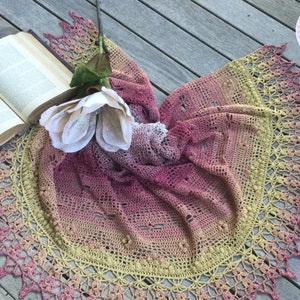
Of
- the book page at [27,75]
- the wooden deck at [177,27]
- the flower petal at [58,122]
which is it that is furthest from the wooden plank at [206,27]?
the flower petal at [58,122]

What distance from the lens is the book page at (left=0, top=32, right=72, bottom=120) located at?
1.02 metres

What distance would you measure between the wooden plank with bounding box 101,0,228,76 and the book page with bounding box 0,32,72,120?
0.22 m

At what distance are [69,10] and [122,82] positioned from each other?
27cm

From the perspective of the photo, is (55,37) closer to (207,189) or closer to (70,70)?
(70,70)

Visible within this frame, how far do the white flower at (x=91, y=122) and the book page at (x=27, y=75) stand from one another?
0.12 metres

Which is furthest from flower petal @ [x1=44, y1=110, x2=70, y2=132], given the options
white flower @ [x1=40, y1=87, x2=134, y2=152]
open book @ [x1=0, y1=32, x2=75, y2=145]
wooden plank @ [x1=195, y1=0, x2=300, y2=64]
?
wooden plank @ [x1=195, y1=0, x2=300, y2=64]

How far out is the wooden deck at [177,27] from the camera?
1165 mm

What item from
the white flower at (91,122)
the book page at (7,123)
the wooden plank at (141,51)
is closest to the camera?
the white flower at (91,122)

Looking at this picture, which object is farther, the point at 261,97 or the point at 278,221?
the point at 261,97

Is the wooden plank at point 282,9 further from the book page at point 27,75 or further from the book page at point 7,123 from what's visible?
the book page at point 7,123

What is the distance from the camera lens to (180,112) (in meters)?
1.09

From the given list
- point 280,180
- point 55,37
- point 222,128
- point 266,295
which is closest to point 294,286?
point 266,295

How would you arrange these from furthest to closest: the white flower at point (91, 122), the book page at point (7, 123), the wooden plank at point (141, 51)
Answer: the wooden plank at point (141, 51), the book page at point (7, 123), the white flower at point (91, 122)

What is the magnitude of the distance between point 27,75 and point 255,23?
559mm
